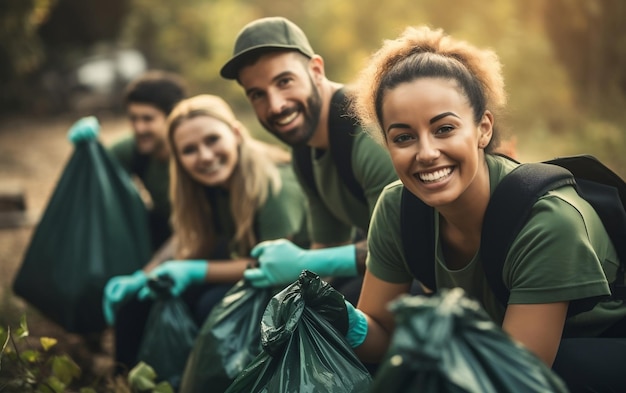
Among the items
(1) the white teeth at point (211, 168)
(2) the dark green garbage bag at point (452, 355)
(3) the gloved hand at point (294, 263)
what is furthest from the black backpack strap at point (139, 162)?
(2) the dark green garbage bag at point (452, 355)

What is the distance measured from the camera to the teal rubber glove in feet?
6.50

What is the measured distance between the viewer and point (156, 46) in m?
12.6

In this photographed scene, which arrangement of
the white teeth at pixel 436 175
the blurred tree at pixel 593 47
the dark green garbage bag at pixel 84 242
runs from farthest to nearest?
the blurred tree at pixel 593 47, the dark green garbage bag at pixel 84 242, the white teeth at pixel 436 175

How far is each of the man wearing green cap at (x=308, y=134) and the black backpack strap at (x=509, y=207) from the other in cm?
82

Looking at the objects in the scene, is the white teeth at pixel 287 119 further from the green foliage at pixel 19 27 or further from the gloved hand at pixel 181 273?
the green foliage at pixel 19 27

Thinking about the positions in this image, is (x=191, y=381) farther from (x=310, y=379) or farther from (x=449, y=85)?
(x=449, y=85)

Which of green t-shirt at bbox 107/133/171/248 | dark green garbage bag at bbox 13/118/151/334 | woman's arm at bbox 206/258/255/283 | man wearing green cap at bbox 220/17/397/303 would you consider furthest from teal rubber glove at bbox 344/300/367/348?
green t-shirt at bbox 107/133/171/248

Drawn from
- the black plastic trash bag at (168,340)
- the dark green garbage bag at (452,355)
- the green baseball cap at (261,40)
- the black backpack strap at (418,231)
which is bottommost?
the black plastic trash bag at (168,340)

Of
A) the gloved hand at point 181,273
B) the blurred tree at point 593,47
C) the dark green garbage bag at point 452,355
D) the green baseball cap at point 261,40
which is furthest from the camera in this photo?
the blurred tree at point 593,47

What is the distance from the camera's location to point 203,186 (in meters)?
3.48

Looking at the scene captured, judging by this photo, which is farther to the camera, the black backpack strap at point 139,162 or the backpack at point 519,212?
the black backpack strap at point 139,162

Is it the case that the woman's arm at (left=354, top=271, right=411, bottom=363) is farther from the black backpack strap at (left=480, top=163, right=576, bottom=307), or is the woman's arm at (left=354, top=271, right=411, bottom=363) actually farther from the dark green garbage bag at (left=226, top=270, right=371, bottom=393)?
the black backpack strap at (left=480, top=163, right=576, bottom=307)

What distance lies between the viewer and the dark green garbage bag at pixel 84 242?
12.6 feet

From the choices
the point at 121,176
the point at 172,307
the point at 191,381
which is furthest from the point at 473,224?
the point at 121,176
